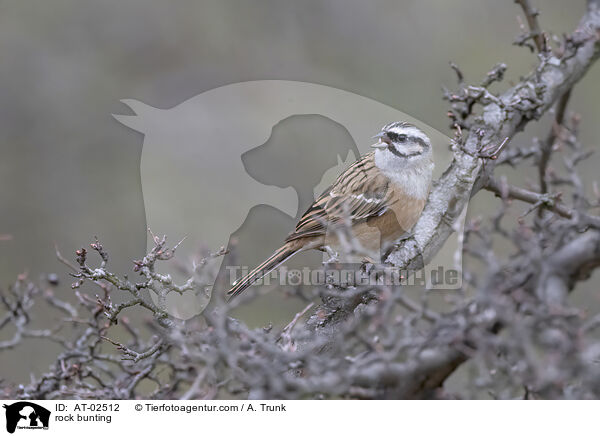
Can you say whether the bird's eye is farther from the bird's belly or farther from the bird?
the bird's belly

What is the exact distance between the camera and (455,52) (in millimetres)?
6469

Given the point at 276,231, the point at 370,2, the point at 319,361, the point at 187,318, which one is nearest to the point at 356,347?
the point at 319,361

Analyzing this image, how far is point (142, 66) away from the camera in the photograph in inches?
275

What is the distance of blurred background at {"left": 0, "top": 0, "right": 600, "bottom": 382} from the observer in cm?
617

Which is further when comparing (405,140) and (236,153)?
(236,153)
